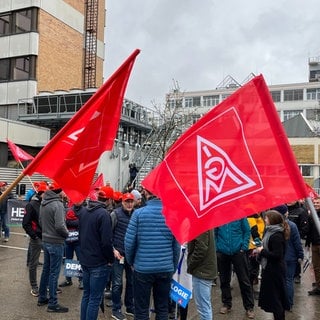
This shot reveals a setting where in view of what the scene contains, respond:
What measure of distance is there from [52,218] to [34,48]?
1028 inches

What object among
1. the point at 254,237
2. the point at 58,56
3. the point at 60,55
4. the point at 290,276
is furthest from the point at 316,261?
the point at 60,55

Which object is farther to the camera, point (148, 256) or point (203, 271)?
point (203, 271)

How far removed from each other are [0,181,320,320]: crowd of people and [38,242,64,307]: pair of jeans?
1 centimetres

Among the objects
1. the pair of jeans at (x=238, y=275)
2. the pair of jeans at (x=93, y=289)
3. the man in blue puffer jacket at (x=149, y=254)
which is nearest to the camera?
the man in blue puffer jacket at (x=149, y=254)

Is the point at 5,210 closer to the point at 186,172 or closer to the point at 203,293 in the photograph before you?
the point at 203,293

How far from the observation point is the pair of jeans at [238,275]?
22.7 ft

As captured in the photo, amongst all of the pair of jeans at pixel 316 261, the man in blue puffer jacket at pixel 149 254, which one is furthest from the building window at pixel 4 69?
the man in blue puffer jacket at pixel 149 254

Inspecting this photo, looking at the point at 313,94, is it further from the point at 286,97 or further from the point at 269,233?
the point at 269,233

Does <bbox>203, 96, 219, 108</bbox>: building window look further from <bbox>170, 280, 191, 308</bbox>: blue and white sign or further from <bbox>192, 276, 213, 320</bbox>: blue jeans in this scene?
<bbox>170, 280, 191, 308</bbox>: blue and white sign

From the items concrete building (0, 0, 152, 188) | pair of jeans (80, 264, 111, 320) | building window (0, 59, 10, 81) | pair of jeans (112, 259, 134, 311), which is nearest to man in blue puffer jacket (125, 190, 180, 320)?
pair of jeans (80, 264, 111, 320)

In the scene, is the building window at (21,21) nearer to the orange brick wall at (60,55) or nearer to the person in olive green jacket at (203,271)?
the orange brick wall at (60,55)

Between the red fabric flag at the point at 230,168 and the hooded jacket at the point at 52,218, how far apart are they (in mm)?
3099

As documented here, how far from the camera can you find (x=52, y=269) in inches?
270

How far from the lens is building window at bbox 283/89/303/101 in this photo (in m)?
81.0
